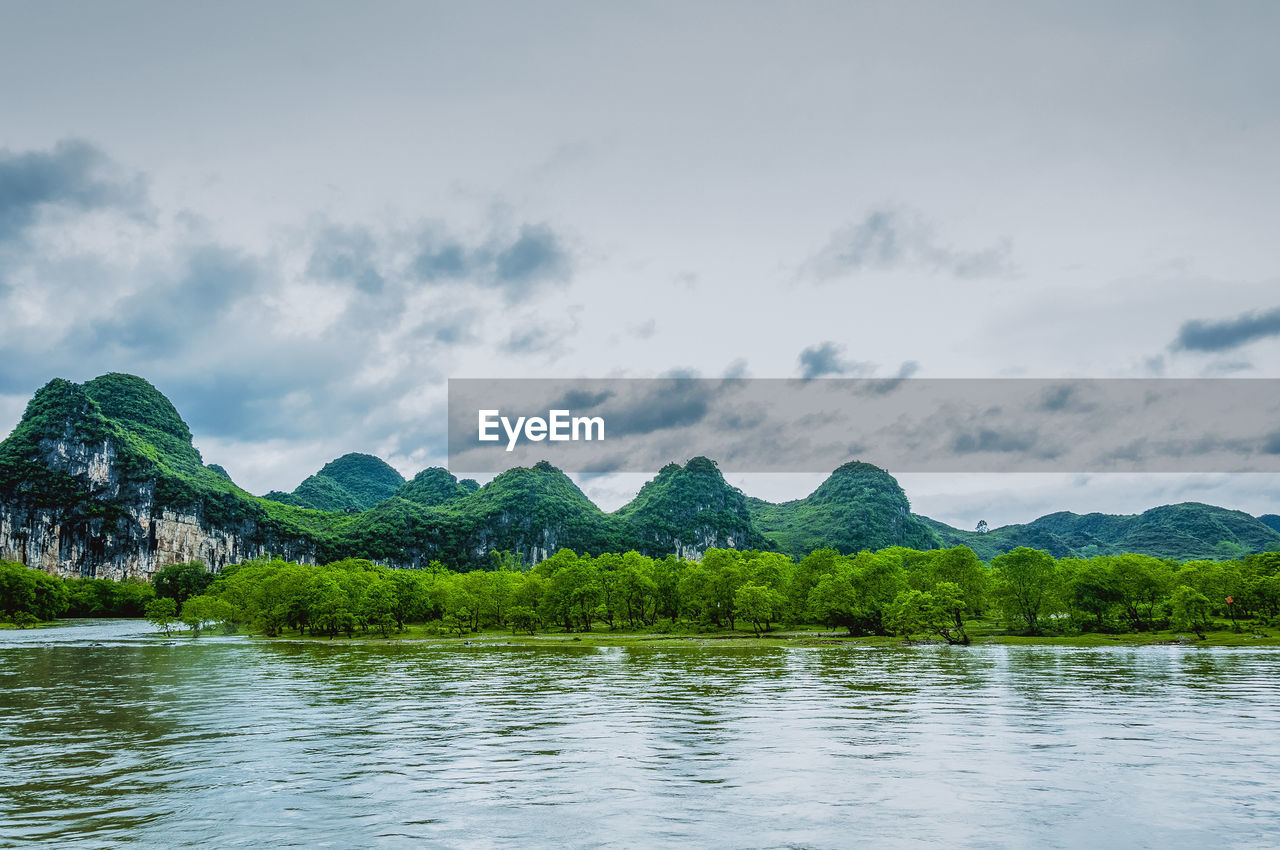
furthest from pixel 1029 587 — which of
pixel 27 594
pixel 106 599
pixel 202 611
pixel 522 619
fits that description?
pixel 106 599

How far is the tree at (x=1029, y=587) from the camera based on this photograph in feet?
331

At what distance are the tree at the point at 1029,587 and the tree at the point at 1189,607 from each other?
13835 millimetres

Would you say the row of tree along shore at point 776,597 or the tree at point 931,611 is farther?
the row of tree along shore at point 776,597

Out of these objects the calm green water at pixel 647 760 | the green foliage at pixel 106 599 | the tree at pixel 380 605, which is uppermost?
the calm green water at pixel 647 760

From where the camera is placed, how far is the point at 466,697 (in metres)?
45.2

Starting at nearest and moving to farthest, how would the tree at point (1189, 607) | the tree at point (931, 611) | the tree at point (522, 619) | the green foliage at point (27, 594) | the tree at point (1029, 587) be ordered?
the tree at point (1189, 607), the tree at point (931, 611), the tree at point (1029, 587), the tree at point (522, 619), the green foliage at point (27, 594)

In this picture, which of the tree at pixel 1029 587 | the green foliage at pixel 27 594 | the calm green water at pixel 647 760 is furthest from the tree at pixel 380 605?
the tree at pixel 1029 587

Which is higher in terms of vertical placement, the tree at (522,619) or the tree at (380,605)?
the tree at (380,605)

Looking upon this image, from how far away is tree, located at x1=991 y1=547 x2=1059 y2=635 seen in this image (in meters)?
101

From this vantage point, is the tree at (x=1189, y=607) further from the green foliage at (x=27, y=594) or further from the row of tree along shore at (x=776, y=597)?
the green foliage at (x=27, y=594)

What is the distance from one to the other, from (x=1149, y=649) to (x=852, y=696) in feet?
183

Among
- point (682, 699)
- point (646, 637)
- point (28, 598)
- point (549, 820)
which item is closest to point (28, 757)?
point (549, 820)

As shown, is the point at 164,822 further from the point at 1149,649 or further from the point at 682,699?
the point at 1149,649

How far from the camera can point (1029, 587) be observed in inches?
3967
